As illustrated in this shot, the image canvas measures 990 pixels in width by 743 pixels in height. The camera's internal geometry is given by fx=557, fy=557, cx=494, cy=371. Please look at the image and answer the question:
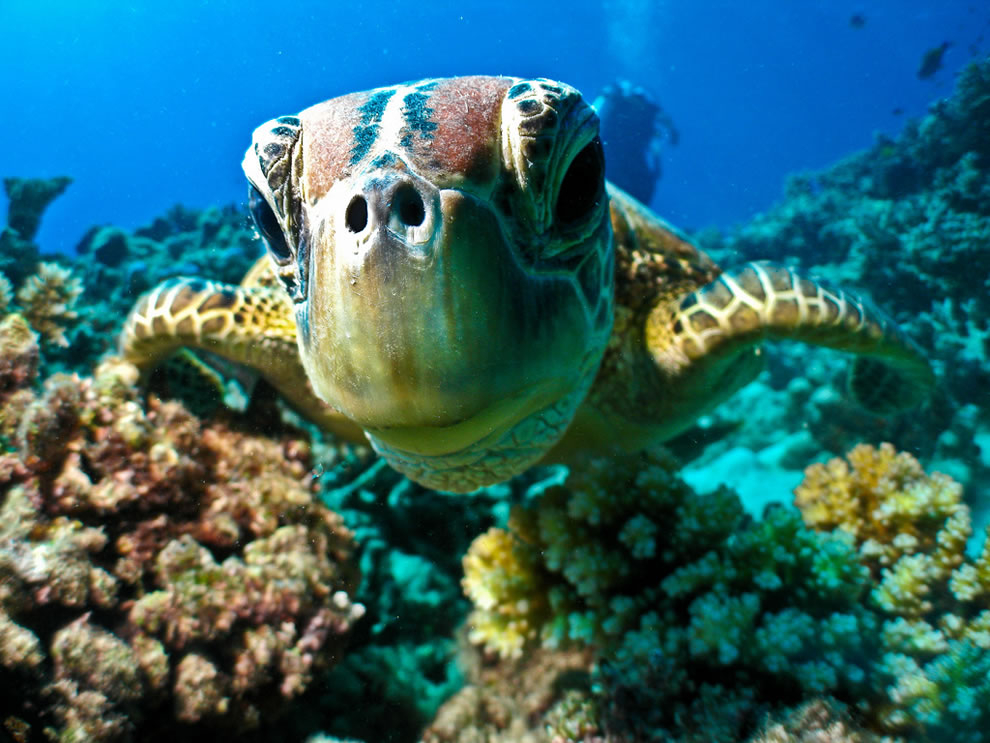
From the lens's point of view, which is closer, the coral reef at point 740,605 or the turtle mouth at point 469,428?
the turtle mouth at point 469,428

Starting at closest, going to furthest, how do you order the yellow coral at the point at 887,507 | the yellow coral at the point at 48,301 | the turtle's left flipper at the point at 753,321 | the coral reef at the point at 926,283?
the yellow coral at the point at 887,507 < the turtle's left flipper at the point at 753,321 < the yellow coral at the point at 48,301 < the coral reef at the point at 926,283

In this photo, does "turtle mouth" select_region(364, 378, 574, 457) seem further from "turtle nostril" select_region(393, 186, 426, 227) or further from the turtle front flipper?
the turtle front flipper

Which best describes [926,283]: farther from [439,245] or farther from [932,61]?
[932,61]

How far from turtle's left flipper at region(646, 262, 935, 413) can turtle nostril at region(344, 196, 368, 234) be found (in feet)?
6.36

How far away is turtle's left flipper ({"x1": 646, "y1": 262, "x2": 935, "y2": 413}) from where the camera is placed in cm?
250

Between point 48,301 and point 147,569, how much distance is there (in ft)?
8.85

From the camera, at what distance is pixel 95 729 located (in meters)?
1.41

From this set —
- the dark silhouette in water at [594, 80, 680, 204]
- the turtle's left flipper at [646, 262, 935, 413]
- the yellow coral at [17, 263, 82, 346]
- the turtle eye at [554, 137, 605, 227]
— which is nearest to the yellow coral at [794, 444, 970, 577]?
the turtle's left flipper at [646, 262, 935, 413]

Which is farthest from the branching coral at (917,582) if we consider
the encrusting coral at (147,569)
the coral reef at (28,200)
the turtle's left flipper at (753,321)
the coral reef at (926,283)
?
the coral reef at (28,200)

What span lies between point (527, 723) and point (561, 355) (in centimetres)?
156

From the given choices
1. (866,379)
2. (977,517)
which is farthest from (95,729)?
(977,517)

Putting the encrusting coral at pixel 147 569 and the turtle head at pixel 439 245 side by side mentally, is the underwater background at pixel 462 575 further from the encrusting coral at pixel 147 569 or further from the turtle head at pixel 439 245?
the turtle head at pixel 439 245

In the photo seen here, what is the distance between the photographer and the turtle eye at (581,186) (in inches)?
52.4

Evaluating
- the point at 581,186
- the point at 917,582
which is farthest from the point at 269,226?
the point at 917,582
